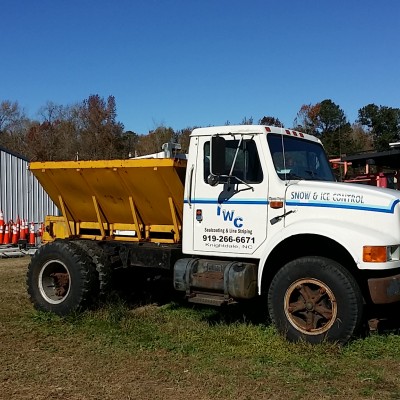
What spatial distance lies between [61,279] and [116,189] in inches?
61.9

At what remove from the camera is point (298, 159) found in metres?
6.78

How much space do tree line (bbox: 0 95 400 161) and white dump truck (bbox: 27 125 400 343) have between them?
2996 cm

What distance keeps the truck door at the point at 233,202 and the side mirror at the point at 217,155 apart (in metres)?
0.27

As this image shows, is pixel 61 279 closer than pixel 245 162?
No

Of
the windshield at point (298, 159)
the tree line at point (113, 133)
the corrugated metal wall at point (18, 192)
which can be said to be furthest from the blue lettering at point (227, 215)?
the tree line at point (113, 133)

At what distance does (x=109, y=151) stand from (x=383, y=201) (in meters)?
36.2

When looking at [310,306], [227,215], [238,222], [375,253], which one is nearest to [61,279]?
[227,215]

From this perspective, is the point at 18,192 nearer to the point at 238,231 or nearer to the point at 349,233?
the point at 238,231

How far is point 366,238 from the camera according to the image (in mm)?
5539

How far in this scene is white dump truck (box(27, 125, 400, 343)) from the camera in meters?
5.74

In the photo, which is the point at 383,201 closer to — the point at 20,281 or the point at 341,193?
the point at 341,193

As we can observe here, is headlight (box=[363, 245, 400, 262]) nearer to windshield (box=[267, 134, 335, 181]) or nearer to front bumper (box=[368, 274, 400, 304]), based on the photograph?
front bumper (box=[368, 274, 400, 304])

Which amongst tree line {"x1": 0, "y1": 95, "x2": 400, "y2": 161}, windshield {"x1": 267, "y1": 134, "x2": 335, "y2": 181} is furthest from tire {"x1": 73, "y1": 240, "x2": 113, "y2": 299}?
tree line {"x1": 0, "y1": 95, "x2": 400, "y2": 161}

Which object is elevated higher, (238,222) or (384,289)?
(238,222)
